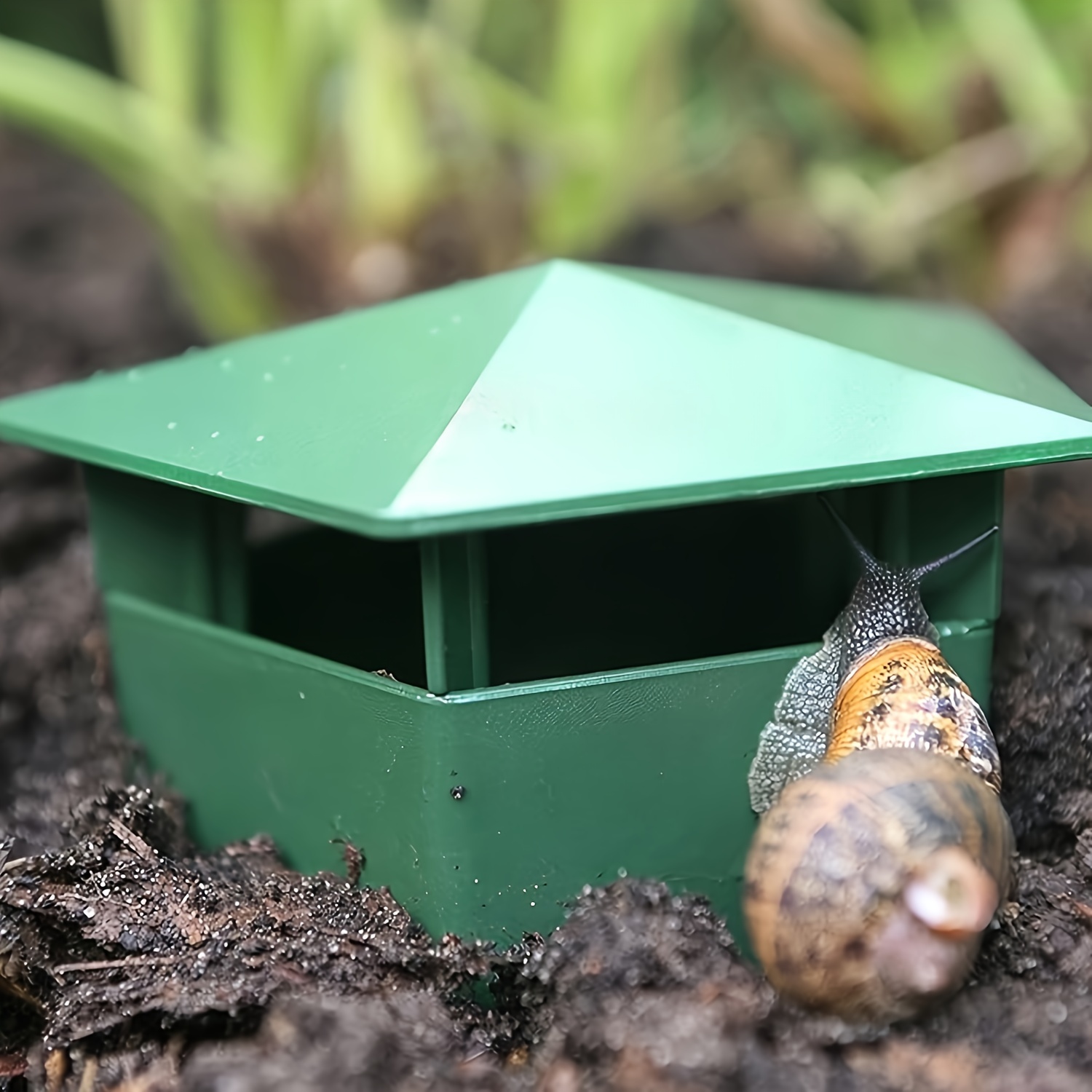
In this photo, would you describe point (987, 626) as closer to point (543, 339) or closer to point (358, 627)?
point (543, 339)

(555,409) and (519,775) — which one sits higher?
(555,409)

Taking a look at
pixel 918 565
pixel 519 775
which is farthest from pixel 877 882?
pixel 918 565

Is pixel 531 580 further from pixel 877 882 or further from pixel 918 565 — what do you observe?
pixel 877 882

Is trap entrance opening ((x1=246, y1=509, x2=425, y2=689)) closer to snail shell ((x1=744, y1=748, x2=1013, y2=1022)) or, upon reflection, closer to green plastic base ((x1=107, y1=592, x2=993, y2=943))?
green plastic base ((x1=107, y1=592, x2=993, y2=943))

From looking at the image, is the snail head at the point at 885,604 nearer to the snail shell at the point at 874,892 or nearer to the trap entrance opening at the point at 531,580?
the trap entrance opening at the point at 531,580

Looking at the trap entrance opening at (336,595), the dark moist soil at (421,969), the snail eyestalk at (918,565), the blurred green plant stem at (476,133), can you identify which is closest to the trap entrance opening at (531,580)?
the trap entrance opening at (336,595)

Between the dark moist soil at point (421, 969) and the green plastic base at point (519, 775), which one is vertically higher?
the green plastic base at point (519, 775)
